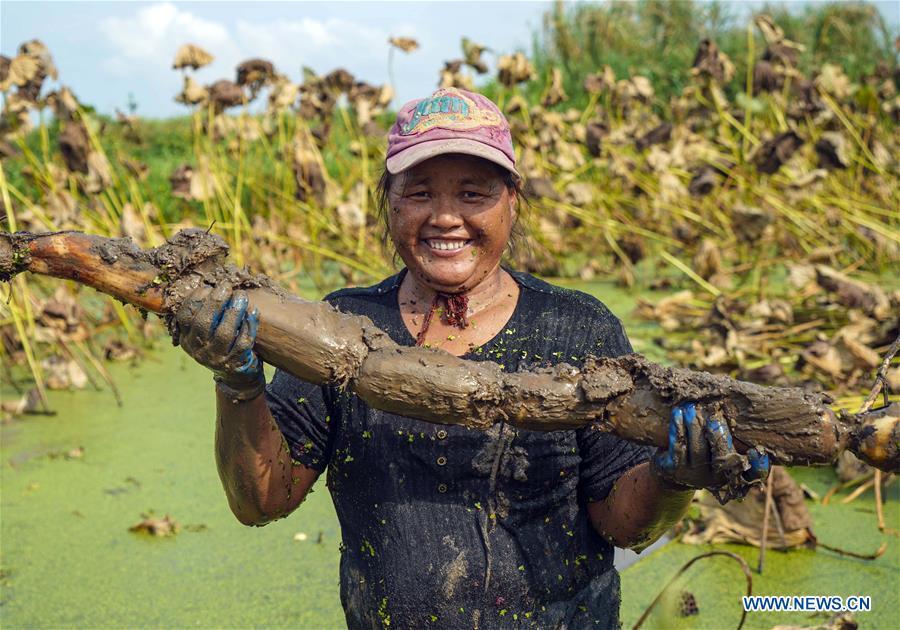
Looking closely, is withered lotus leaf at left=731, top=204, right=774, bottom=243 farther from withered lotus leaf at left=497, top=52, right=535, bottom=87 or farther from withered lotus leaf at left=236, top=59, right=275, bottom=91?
withered lotus leaf at left=236, top=59, right=275, bottom=91

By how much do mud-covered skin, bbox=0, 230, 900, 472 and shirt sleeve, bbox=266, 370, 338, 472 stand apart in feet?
0.57

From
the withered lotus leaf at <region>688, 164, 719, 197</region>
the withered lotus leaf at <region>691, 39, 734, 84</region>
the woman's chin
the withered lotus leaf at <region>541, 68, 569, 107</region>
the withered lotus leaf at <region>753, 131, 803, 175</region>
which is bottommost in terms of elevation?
the woman's chin

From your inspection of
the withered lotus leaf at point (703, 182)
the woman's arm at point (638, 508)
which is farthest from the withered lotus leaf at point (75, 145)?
the woman's arm at point (638, 508)

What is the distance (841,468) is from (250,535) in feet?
5.30

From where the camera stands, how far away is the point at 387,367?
1.31 m

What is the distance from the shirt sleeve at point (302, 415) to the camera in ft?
4.93

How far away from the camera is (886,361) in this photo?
133 centimetres

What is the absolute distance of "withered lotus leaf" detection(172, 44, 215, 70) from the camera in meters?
4.04

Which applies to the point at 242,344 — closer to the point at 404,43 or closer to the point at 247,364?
the point at 247,364

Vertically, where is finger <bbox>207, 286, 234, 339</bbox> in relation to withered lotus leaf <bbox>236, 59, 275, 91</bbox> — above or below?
below

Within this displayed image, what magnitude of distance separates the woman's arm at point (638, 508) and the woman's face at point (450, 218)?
1.24ft

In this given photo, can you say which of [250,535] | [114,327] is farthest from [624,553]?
[114,327]

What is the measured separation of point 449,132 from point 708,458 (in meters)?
0.57

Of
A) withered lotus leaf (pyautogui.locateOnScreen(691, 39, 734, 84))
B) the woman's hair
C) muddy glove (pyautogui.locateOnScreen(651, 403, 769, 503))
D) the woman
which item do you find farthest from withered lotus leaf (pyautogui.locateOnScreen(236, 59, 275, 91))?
muddy glove (pyautogui.locateOnScreen(651, 403, 769, 503))
